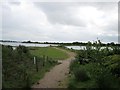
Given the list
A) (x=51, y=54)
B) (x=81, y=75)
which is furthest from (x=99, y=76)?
(x=51, y=54)

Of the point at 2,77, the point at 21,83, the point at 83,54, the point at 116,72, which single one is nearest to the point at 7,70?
the point at 2,77

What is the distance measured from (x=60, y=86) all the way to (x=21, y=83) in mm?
2160

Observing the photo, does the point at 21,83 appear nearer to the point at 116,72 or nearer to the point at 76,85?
the point at 76,85

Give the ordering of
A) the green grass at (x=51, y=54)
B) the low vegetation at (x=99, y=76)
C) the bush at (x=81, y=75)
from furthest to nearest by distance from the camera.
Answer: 1. the green grass at (x=51, y=54)
2. the bush at (x=81, y=75)
3. the low vegetation at (x=99, y=76)

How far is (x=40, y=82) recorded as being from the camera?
18.2 meters

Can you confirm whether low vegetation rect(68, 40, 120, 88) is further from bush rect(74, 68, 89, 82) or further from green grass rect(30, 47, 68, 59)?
green grass rect(30, 47, 68, 59)

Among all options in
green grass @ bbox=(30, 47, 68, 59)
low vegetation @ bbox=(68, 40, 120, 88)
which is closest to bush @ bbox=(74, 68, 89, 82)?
low vegetation @ bbox=(68, 40, 120, 88)

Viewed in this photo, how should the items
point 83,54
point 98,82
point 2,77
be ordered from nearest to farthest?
1. point 98,82
2. point 2,77
3. point 83,54

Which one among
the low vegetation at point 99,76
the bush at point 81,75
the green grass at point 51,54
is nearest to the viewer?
the low vegetation at point 99,76

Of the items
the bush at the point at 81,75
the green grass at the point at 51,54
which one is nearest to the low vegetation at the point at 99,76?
the bush at the point at 81,75

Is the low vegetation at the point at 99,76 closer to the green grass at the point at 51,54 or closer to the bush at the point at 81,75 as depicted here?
the bush at the point at 81,75

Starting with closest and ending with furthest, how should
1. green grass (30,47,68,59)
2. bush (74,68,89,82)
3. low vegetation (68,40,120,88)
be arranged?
1. low vegetation (68,40,120,88)
2. bush (74,68,89,82)
3. green grass (30,47,68,59)

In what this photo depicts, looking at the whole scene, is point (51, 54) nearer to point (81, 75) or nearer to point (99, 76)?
point (81, 75)

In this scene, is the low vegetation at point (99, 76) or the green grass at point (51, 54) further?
the green grass at point (51, 54)
